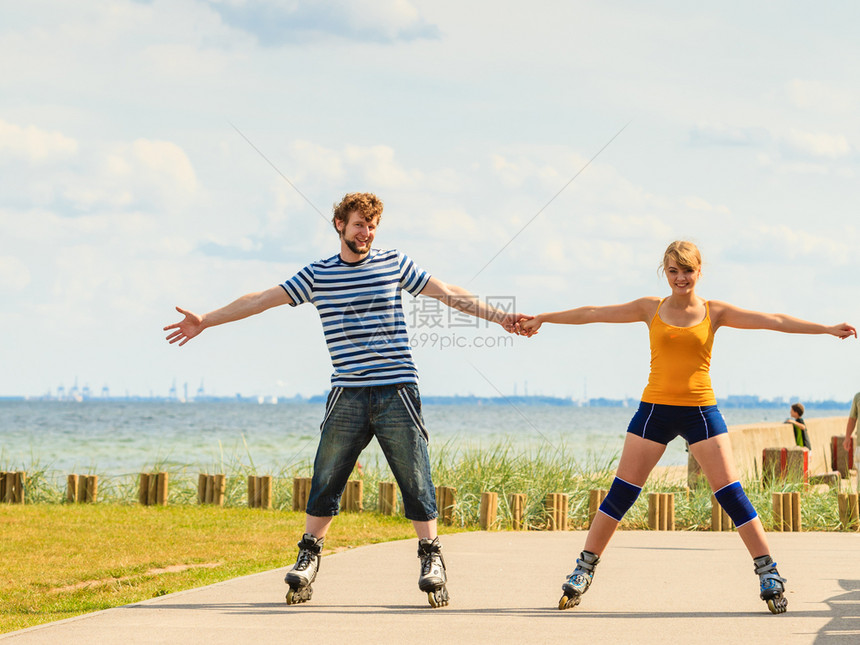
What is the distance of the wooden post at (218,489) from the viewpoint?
10.9 metres

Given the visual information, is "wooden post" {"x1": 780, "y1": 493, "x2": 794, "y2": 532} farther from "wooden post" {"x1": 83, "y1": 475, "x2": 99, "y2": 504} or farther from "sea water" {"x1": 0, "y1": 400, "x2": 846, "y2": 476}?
"sea water" {"x1": 0, "y1": 400, "x2": 846, "y2": 476}

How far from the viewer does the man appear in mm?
5359

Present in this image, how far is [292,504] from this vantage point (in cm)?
1077

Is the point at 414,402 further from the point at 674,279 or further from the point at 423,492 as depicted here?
the point at 674,279

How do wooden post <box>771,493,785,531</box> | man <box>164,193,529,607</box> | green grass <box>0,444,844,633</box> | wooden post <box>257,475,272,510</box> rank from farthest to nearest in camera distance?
wooden post <box>257,475,272,510</box>
wooden post <box>771,493,785,531</box>
green grass <box>0,444,844,633</box>
man <box>164,193,529,607</box>

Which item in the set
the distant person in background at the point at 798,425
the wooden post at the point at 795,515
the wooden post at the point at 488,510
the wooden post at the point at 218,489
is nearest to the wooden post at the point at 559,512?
the wooden post at the point at 488,510

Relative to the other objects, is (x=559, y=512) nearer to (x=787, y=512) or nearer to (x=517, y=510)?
(x=517, y=510)

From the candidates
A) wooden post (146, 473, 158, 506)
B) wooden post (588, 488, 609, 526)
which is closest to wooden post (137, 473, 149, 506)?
wooden post (146, 473, 158, 506)

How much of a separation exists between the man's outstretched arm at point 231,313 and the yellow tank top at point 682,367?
2006 mm

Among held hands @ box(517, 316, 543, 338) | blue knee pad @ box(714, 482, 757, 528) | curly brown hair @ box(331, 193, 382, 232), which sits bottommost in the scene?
blue knee pad @ box(714, 482, 757, 528)

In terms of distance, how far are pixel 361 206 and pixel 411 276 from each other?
1.55ft

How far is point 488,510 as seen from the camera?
923cm

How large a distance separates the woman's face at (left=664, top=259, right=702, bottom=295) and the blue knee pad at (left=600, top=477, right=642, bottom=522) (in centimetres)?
107

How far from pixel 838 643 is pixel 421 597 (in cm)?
216
